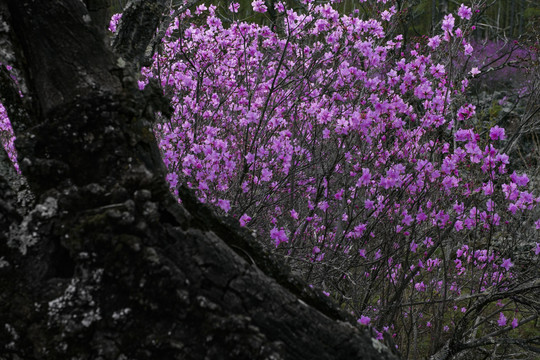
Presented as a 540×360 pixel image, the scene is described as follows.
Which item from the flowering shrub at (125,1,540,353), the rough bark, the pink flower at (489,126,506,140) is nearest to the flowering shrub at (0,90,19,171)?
the flowering shrub at (125,1,540,353)

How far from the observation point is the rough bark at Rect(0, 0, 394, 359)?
1059 millimetres

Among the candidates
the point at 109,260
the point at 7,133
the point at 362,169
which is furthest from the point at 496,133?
the point at 7,133

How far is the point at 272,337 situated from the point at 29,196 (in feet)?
2.74

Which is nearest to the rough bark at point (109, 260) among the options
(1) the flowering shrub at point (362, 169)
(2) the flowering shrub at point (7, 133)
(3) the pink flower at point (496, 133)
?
(1) the flowering shrub at point (362, 169)

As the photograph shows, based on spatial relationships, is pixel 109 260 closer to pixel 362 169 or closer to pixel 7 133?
pixel 362 169

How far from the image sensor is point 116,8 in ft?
72.3

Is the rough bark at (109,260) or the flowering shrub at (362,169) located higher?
the flowering shrub at (362,169)

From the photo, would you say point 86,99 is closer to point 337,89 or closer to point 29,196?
point 29,196

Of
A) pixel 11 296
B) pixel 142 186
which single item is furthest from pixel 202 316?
pixel 11 296

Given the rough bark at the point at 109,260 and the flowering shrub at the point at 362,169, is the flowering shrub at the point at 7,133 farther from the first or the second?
the rough bark at the point at 109,260

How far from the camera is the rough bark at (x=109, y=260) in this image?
106cm

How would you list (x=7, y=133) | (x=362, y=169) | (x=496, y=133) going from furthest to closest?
(x=7, y=133) < (x=362, y=169) < (x=496, y=133)

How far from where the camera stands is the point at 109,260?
1.07m

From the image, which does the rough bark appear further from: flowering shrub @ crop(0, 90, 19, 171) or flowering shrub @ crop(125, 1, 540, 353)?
flowering shrub @ crop(0, 90, 19, 171)
